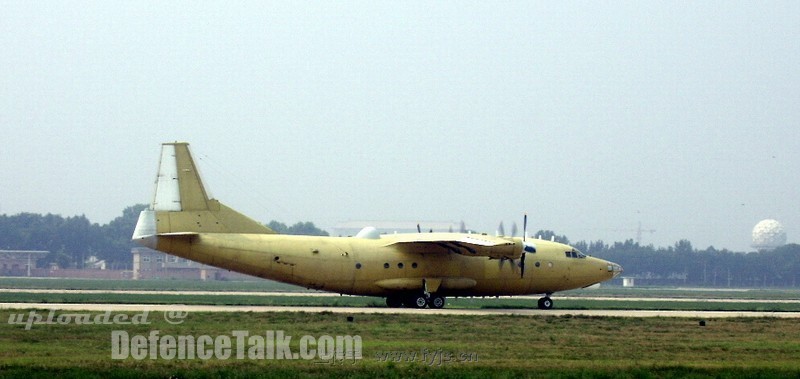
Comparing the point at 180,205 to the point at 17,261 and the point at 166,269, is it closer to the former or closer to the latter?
the point at 166,269

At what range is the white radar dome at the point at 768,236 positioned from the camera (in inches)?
7244

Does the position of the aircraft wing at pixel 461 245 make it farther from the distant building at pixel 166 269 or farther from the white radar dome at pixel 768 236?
the white radar dome at pixel 768 236

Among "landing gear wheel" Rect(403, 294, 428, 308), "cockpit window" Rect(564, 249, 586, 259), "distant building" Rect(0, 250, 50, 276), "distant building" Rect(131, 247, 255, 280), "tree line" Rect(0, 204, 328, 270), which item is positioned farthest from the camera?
"tree line" Rect(0, 204, 328, 270)

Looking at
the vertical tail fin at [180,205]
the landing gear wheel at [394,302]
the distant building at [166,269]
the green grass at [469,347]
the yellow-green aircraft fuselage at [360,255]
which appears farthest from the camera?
the distant building at [166,269]

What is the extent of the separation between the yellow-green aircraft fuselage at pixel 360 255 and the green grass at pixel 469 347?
4760 millimetres

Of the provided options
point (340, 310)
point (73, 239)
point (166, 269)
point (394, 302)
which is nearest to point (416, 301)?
point (394, 302)

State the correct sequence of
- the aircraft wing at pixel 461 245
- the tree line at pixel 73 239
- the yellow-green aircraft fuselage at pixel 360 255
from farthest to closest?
the tree line at pixel 73 239, the aircraft wing at pixel 461 245, the yellow-green aircraft fuselage at pixel 360 255

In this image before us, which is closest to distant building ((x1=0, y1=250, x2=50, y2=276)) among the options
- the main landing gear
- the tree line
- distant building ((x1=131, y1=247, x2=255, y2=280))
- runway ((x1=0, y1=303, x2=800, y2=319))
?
the tree line

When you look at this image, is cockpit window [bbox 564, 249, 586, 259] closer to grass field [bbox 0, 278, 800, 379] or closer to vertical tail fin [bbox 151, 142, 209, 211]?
grass field [bbox 0, 278, 800, 379]

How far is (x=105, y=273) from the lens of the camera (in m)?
142

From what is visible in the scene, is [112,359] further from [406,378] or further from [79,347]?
[406,378]

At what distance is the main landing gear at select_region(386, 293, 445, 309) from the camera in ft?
159

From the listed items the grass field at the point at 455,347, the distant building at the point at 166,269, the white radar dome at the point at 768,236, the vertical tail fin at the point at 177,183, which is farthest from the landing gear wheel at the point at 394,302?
the white radar dome at the point at 768,236

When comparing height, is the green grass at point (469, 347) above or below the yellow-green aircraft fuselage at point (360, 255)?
below
